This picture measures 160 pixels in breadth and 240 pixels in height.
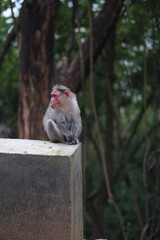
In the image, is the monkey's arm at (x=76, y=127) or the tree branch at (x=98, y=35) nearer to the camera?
the monkey's arm at (x=76, y=127)

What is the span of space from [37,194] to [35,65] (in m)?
2.38

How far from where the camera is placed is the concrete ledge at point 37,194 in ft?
8.00

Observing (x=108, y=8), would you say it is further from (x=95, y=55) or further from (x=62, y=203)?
(x=62, y=203)

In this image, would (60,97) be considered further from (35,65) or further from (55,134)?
(35,65)

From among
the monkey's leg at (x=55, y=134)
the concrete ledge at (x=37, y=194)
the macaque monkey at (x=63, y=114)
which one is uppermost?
the macaque monkey at (x=63, y=114)

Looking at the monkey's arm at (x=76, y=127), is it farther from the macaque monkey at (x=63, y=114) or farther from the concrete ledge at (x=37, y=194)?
the concrete ledge at (x=37, y=194)

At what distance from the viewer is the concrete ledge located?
2438mm

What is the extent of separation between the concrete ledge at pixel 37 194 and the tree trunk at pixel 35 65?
203cm

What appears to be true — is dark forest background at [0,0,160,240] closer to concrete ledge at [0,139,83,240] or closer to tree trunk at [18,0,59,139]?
tree trunk at [18,0,59,139]

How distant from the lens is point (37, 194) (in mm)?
2477

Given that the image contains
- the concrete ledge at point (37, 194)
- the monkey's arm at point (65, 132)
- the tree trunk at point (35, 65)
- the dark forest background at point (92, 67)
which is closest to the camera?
the concrete ledge at point (37, 194)

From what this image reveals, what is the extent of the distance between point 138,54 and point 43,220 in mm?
4590

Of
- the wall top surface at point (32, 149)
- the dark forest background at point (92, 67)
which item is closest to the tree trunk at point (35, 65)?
the dark forest background at point (92, 67)

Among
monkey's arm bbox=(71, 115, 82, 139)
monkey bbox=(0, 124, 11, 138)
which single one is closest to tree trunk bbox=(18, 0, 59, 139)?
monkey's arm bbox=(71, 115, 82, 139)
